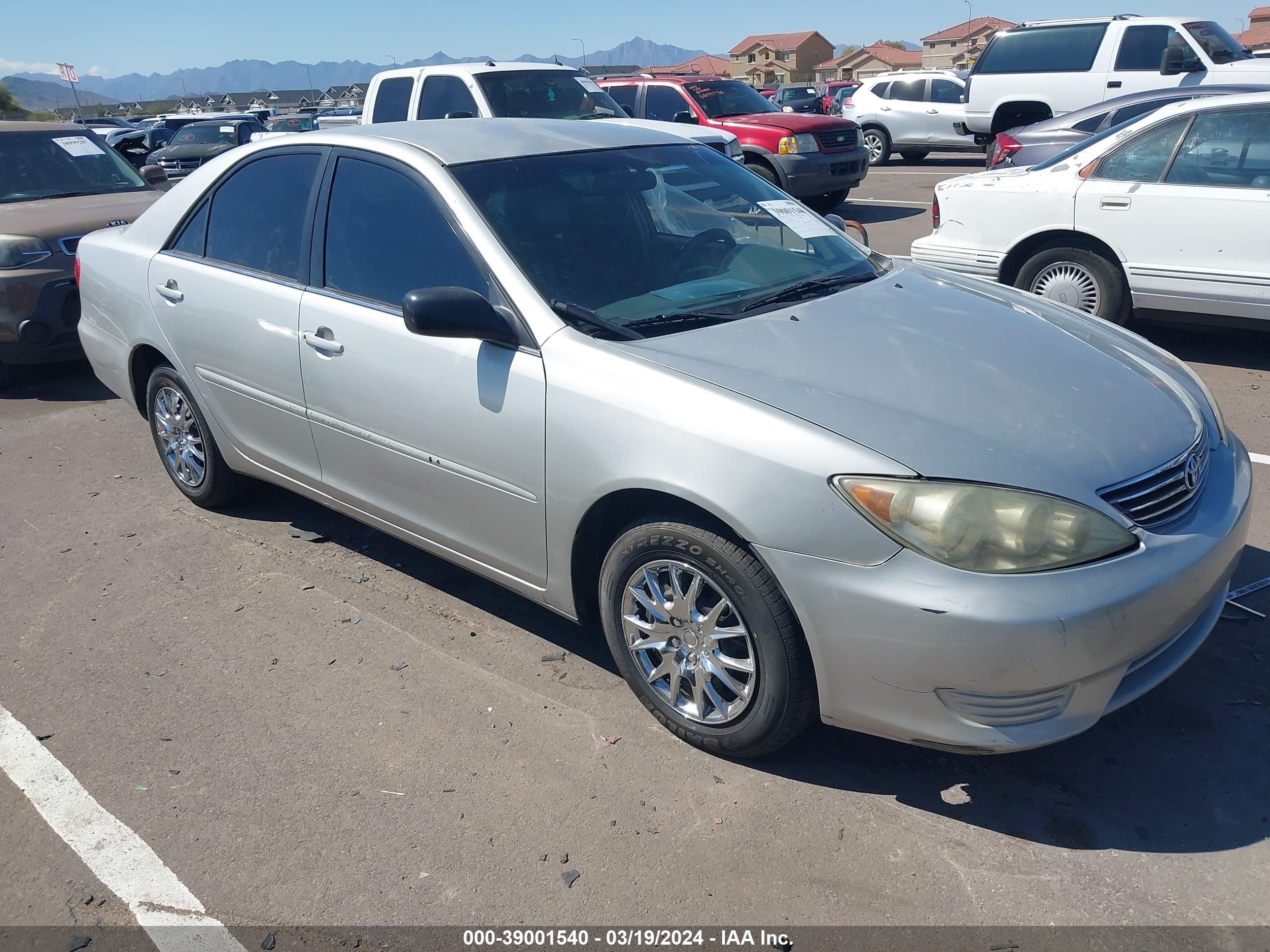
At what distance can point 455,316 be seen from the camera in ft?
10.2

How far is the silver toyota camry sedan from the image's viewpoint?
8.31 feet

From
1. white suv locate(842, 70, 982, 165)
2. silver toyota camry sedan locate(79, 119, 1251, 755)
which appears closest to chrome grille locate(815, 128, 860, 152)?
white suv locate(842, 70, 982, 165)

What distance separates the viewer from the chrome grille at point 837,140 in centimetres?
1259

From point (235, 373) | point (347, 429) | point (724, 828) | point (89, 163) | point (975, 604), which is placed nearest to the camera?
point (975, 604)

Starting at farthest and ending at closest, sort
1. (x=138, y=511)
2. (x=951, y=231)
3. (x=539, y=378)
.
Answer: (x=951, y=231)
(x=138, y=511)
(x=539, y=378)

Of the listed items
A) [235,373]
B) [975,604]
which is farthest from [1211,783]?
[235,373]

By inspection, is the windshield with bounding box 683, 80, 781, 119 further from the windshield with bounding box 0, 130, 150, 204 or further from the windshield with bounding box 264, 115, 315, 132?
the windshield with bounding box 264, 115, 315, 132

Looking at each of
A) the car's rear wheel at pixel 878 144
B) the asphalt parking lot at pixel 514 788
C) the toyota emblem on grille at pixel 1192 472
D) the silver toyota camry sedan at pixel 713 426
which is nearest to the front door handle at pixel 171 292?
the silver toyota camry sedan at pixel 713 426

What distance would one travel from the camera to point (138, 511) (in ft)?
16.9

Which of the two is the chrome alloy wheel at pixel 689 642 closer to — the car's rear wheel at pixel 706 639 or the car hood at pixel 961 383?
the car's rear wheel at pixel 706 639

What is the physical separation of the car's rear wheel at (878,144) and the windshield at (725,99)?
6.47m

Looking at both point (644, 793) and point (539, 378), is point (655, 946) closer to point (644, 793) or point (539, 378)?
point (644, 793)

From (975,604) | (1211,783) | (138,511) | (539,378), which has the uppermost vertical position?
(539,378)

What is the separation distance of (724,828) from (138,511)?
3.67 metres
